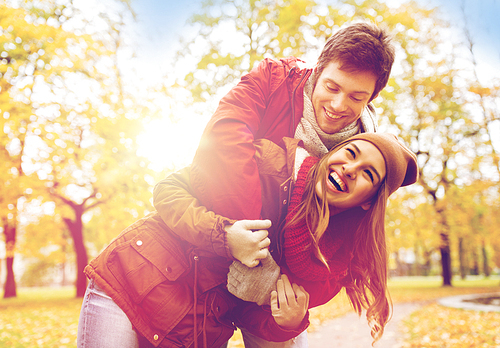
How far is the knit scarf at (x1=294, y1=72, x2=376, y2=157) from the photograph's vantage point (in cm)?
158

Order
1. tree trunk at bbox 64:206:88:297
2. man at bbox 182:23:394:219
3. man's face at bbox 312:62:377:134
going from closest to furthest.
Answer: man at bbox 182:23:394:219 < man's face at bbox 312:62:377:134 < tree trunk at bbox 64:206:88:297

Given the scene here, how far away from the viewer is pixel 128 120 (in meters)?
8.04

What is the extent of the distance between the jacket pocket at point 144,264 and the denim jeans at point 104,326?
0.10 meters

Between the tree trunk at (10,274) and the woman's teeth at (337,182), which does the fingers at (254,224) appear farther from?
the tree trunk at (10,274)

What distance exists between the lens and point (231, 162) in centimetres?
135

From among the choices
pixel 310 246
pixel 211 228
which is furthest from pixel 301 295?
pixel 211 228

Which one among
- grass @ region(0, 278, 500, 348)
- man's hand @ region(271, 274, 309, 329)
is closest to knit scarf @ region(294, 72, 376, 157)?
man's hand @ region(271, 274, 309, 329)

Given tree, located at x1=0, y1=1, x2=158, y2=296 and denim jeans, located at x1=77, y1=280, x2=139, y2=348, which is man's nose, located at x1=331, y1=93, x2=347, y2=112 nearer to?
denim jeans, located at x1=77, y1=280, x2=139, y2=348

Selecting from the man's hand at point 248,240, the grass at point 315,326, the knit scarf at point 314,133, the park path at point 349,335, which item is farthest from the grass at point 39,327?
the knit scarf at point 314,133

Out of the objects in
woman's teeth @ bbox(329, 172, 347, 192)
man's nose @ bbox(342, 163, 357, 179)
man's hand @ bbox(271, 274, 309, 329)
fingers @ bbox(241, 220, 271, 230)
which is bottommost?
man's hand @ bbox(271, 274, 309, 329)

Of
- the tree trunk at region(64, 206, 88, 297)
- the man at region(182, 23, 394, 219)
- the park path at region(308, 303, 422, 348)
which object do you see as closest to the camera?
the man at region(182, 23, 394, 219)

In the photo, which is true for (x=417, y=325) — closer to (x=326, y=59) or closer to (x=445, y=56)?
(x=326, y=59)

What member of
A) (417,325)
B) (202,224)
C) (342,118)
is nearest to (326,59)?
(342,118)

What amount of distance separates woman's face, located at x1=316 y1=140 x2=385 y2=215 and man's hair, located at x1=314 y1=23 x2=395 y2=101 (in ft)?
1.07
